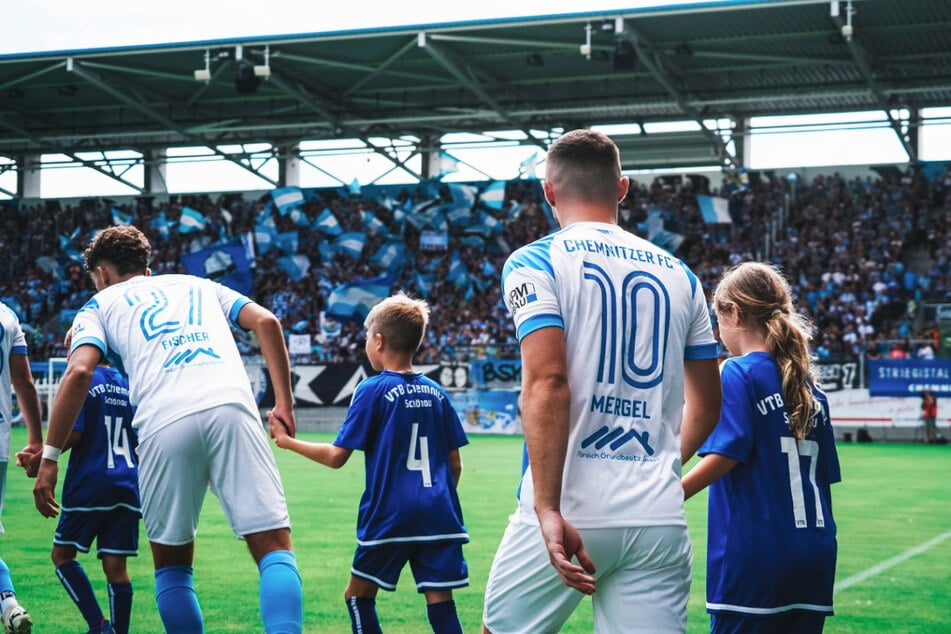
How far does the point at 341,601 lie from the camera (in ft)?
24.4

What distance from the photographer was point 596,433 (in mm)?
3078

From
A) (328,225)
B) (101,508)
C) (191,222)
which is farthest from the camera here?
(191,222)

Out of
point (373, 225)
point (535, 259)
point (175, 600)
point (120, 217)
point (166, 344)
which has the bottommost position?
point (175, 600)

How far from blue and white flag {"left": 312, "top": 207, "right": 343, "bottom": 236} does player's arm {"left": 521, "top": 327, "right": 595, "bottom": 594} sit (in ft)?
118

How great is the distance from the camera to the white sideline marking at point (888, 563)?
8160 mm

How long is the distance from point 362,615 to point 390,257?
3280 cm

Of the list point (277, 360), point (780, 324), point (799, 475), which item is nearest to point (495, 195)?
point (277, 360)

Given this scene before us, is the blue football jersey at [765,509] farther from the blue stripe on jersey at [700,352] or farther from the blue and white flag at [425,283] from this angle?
the blue and white flag at [425,283]

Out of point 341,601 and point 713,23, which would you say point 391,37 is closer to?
point 713,23

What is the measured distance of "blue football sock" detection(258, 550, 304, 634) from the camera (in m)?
4.34

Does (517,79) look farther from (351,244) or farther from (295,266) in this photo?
(295,266)

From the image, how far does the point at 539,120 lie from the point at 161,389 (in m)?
33.3

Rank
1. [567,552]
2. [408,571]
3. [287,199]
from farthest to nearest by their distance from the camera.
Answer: [287,199] → [408,571] → [567,552]

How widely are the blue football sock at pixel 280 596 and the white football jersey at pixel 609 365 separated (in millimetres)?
1619
